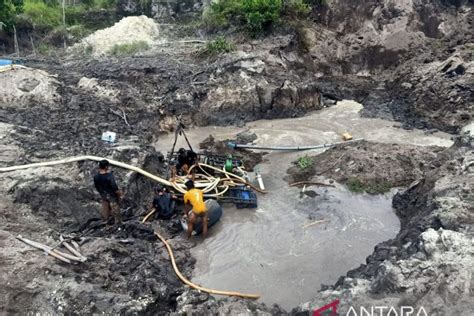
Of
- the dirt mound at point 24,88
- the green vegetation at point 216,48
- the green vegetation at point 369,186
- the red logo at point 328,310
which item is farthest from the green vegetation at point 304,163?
the dirt mound at point 24,88

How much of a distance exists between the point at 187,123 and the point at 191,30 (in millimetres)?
7858

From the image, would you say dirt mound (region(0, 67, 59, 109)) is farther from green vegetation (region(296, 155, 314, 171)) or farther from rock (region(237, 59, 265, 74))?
green vegetation (region(296, 155, 314, 171))

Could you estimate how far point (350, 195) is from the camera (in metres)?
9.99

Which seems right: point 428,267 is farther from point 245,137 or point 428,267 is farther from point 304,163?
point 245,137

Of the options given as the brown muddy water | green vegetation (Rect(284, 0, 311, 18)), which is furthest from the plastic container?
green vegetation (Rect(284, 0, 311, 18))

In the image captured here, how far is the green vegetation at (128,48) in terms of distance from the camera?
1847cm

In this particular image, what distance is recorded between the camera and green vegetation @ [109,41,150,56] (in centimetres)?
1847

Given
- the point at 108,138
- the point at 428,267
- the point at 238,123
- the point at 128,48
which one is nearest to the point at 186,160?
the point at 108,138

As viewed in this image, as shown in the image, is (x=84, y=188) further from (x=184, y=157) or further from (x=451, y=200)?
(x=451, y=200)

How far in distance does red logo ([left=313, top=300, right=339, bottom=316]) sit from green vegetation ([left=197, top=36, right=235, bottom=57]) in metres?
13.4

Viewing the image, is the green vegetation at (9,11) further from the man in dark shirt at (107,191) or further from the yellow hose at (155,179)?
the man in dark shirt at (107,191)

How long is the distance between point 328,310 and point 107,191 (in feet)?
15.3

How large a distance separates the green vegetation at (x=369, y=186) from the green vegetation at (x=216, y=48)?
9160 mm

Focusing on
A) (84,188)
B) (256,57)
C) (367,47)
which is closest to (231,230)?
(84,188)
